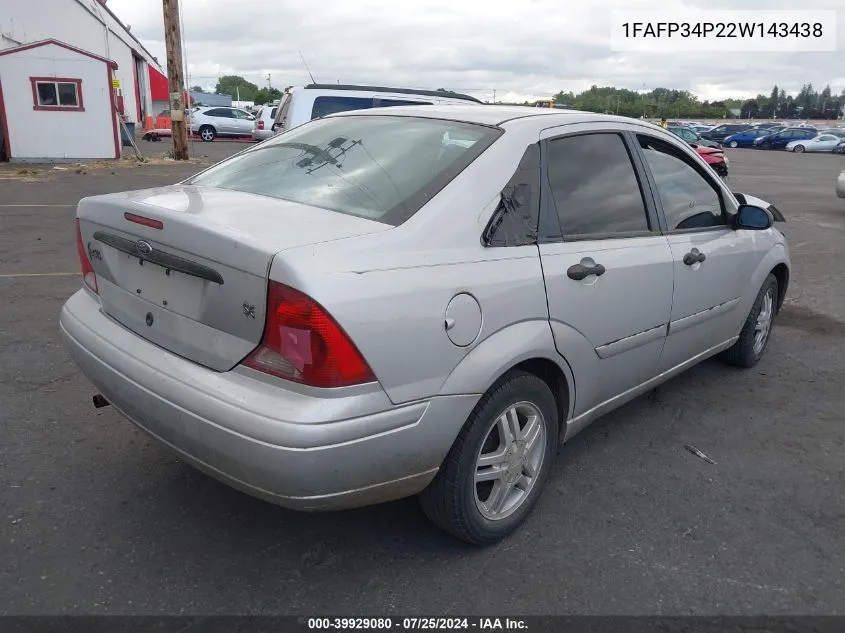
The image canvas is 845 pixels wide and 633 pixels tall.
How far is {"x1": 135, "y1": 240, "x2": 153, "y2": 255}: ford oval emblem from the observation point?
2498 mm

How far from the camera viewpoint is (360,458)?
2205mm

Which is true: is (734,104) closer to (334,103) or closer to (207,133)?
(207,133)

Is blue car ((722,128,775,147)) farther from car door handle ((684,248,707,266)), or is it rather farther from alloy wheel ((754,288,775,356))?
car door handle ((684,248,707,266))

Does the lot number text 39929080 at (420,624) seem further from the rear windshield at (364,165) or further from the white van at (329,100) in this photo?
the white van at (329,100)

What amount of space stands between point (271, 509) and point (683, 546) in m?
1.71

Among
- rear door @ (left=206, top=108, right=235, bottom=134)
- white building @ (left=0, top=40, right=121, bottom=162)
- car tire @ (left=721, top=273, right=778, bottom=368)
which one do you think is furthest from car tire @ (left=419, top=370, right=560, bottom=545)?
rear door @ (left=206, top=108, right=235, bottom=134)

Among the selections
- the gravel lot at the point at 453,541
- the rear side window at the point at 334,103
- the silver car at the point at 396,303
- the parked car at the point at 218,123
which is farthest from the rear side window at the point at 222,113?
the silver car at the point at 396,303

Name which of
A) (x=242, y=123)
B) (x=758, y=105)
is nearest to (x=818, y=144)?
(x=242, y=123)

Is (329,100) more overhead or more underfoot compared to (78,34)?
more underfoot

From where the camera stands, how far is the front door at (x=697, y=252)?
359 cm

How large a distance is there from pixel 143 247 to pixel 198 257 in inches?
13.3

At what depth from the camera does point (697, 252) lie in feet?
12.0

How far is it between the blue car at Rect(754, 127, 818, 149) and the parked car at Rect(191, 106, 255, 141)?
33054 millimetres

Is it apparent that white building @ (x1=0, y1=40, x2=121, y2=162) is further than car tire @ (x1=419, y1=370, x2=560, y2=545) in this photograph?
Yes
